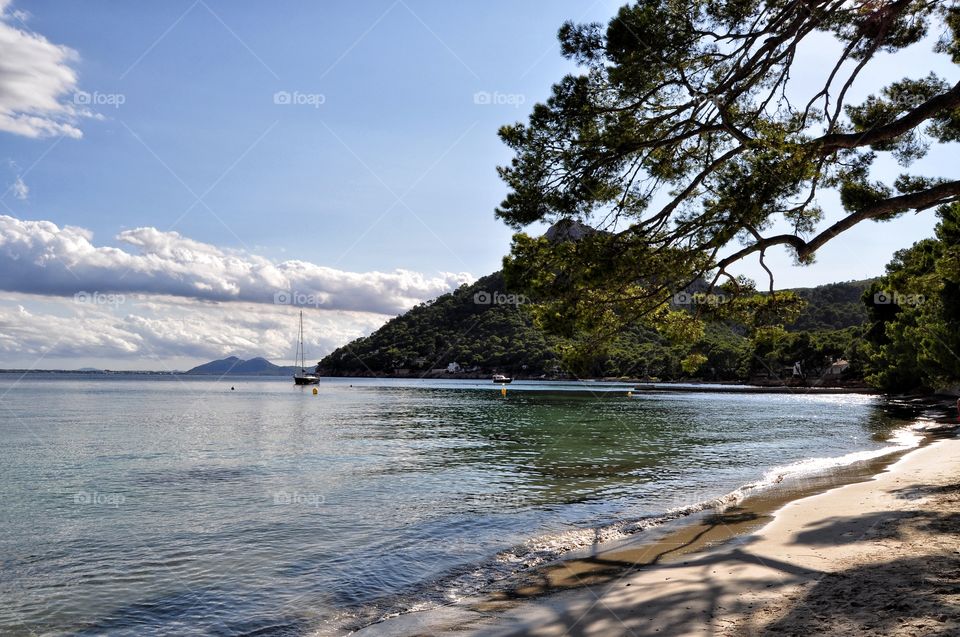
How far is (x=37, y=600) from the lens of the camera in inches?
344

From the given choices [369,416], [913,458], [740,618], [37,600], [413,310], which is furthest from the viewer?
[413,310]

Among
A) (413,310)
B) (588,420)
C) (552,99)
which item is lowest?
(588,420)

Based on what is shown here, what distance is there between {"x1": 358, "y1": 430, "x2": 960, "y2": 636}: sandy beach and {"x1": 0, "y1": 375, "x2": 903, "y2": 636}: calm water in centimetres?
170

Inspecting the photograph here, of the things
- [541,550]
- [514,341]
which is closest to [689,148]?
[541,550]

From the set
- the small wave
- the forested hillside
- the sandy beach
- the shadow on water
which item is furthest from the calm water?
the forested hillside

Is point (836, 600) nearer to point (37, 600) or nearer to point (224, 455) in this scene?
point (37, 600)

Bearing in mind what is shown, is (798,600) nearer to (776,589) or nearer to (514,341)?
(776,589)

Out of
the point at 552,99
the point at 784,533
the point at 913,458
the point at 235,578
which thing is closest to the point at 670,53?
the point at 552,99

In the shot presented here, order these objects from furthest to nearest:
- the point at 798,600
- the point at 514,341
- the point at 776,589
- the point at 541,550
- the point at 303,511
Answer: the point at 514,341
the point at 303,511
the point at 541,550
the point at 776,589
the point at 798,600

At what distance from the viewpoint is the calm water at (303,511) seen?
8.59 m

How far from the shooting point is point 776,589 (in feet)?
22.0

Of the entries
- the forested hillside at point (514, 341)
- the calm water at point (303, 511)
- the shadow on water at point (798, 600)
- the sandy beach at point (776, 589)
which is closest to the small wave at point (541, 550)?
the calm water at point (303, 511)

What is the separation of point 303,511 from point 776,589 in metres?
11.0

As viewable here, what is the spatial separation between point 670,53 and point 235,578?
39.4 feet
